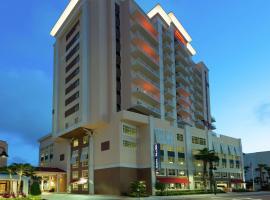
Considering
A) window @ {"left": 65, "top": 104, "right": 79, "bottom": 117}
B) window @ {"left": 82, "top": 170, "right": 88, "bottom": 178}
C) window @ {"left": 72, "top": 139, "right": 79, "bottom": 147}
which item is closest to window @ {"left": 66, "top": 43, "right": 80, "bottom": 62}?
window @ {"left": 65, "top": 104, "right": 79, "bottom": 117}

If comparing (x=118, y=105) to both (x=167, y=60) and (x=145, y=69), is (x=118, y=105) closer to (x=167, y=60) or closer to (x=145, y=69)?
(x=145, y=69)

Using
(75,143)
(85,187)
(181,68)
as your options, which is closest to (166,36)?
(181,68)

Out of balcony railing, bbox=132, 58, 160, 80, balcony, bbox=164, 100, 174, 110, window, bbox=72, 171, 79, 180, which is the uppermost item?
balcony railing, bbox=132, 58, 160, 80

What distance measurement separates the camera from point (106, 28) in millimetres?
82750

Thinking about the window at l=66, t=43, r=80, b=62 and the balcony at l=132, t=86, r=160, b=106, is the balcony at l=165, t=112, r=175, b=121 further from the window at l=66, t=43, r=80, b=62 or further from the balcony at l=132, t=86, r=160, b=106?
the window at l=66, t=43, r=80, b=62

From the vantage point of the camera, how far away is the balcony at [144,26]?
3376 inches

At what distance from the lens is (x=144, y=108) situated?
8269 centimetres

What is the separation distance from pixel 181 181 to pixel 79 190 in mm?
24456

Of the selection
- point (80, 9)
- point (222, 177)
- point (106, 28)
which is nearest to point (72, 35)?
point (80, 9)

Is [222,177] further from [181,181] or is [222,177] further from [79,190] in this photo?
[79,190]

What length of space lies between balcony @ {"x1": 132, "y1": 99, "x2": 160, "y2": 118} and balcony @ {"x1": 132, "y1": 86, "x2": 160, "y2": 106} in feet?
3.47

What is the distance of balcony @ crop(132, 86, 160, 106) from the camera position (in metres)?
81.1

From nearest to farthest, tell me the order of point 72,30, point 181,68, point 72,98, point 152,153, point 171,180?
point 152,153, point 171,180, point 72,98, point 72,30, point 181,68

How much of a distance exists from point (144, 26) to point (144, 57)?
391 inches
